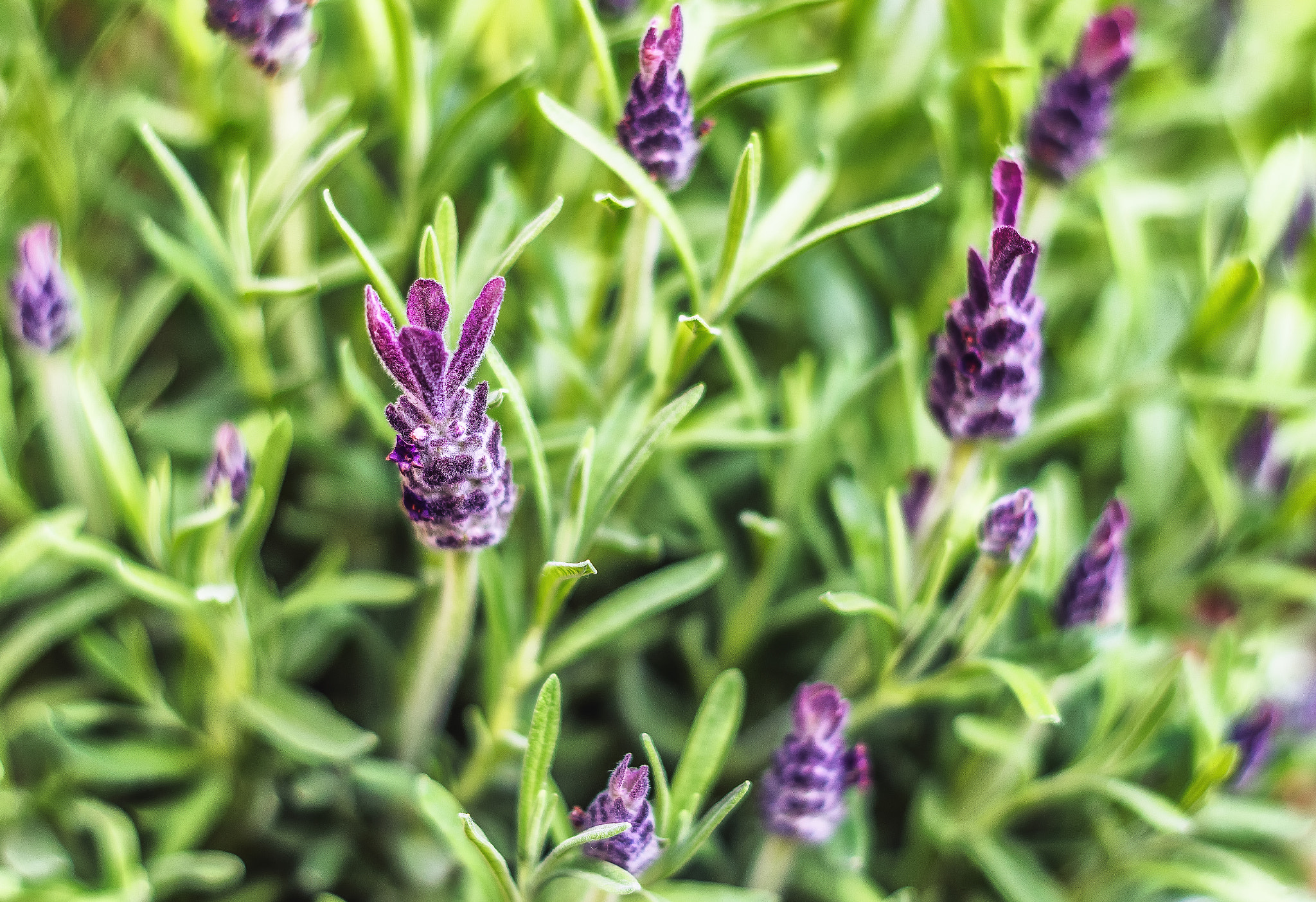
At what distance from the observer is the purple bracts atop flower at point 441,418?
0.44 m

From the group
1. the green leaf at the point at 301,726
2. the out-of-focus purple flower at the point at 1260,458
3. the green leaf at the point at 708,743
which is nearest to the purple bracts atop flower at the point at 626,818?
the green leaf at the point at 708,743

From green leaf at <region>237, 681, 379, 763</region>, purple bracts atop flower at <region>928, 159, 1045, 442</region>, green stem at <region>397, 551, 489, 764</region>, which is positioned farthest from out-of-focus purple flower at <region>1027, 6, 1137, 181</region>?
green leaf at <region>237, 681, 379, 763</region>

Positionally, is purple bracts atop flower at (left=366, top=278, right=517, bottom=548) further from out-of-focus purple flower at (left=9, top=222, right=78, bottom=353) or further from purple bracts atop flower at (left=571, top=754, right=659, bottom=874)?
out-of-focus purple flower at (left=9, top=222, right=78, bottom=353)

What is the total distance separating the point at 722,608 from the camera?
2.57 ft

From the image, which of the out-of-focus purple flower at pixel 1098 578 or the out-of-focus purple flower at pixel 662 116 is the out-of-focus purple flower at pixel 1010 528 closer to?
the out-of-focus purple flower at pixel 1098 578

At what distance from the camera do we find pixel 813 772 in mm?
577

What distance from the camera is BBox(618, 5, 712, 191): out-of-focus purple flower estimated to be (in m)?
0.53

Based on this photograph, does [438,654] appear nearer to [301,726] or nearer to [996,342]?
[301,726]

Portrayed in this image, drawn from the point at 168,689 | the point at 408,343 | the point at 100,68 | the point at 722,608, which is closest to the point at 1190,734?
the point at 722,608

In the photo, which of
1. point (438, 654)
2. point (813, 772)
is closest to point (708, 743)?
point (813, 772)

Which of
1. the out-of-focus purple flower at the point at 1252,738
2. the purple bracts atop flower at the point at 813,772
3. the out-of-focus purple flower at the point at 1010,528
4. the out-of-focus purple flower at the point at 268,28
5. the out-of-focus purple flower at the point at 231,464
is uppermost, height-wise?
the out-of-focus purple flower at the point at 268,28

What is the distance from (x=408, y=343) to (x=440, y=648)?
25 centimetres

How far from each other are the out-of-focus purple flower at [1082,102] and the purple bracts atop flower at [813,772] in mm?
359

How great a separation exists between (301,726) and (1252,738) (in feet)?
1.92
